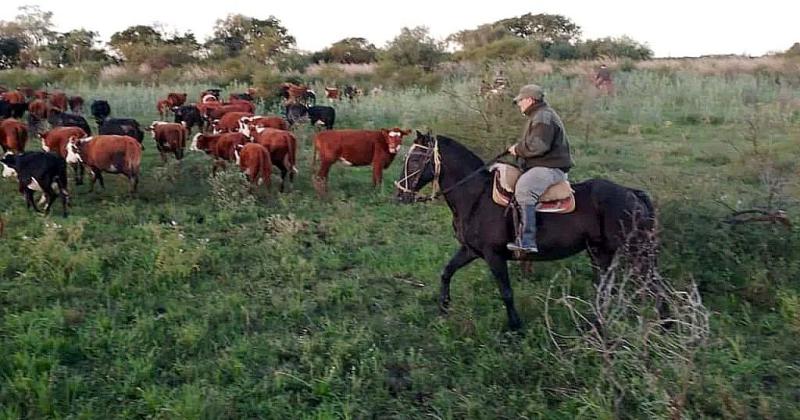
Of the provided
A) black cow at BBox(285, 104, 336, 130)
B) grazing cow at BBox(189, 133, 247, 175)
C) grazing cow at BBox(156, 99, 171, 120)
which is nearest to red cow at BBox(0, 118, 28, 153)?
grazing cow at BBox(189, 133, 247, 175)

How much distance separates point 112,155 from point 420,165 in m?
6.45

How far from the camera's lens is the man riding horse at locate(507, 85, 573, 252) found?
224 inches

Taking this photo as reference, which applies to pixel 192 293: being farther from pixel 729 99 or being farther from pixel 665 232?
pixel 729 99

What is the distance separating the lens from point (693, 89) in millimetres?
20922

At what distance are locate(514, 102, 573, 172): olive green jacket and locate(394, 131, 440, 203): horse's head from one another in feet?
2.55

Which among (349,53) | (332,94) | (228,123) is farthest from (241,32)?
(228,123)

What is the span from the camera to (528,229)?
5684 millimetres

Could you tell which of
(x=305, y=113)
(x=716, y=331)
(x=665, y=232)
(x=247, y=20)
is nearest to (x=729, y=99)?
(x=305, y=113)

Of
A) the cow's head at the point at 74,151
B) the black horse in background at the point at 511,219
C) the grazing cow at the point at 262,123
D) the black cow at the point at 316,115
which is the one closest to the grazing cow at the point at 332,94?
the black cow at the point at 316,115

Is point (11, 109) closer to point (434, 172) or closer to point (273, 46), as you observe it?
point (434, 172)

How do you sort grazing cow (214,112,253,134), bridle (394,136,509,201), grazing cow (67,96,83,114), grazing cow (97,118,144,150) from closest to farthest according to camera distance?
bridle (394,136,509,201)
grazing cow (97,118,144,150)
grazing cow (214,112,253,134)
grazing cow (67,96,83,114)

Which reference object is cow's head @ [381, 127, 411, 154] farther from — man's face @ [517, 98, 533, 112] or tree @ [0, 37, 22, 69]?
tree @ [0, 37, 22, 69]

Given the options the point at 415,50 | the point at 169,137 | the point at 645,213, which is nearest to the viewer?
the point at 645,213

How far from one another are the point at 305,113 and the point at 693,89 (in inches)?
458
